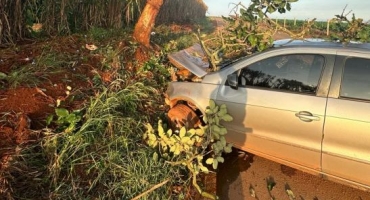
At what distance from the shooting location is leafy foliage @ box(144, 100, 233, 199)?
11.5 ft

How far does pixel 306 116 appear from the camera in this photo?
3254 mm

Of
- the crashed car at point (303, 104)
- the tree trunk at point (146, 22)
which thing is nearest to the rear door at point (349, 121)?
the crashed car at point (303, 104)

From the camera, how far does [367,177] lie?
3.04 meters

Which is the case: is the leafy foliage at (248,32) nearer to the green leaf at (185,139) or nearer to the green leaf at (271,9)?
the green leaf at (271,9)

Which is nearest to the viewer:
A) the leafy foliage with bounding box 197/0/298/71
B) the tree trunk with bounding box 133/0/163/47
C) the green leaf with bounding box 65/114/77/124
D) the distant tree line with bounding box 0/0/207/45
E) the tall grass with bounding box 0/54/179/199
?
the tall grass with bounding box 0/54/179/199

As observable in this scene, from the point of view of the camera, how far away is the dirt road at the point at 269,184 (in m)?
3.62

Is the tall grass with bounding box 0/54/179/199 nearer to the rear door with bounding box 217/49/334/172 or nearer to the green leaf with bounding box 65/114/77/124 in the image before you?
the green leaf with bounding box 65/114/77/124

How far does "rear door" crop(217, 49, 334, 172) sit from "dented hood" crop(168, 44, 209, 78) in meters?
0.53

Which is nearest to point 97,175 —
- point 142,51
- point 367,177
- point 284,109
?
point 284,109

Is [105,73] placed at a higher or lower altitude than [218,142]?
higher

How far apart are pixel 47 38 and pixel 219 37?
4466 millimetres

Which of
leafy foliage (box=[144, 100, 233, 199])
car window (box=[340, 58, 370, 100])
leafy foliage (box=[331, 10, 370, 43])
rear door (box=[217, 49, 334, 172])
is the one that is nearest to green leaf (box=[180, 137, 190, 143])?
leafy foliage (box=[144, 100, 233, 199])

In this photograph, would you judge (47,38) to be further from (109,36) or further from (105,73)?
(105,73)

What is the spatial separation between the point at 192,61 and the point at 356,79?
238 centimetres
